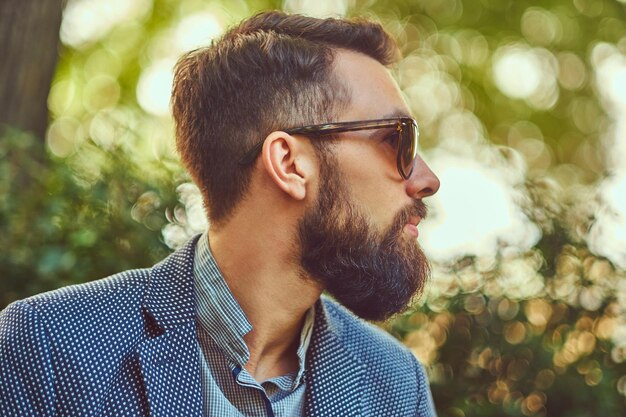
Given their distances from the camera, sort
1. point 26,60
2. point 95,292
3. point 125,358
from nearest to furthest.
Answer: point 125,358
point 95,292
point 26,60

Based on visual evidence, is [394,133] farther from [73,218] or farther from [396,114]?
[73,218]

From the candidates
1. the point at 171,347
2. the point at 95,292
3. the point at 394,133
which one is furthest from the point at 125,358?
the point at 394,133

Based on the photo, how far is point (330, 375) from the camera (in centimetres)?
283

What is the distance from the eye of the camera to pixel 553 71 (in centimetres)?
1555

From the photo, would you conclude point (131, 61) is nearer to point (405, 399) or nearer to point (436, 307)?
point (436, 307)

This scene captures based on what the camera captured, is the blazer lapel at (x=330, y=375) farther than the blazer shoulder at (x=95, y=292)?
Yes

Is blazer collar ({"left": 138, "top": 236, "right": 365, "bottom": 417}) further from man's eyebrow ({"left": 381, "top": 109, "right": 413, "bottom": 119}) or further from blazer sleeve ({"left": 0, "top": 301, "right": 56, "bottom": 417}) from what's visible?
man's eyebrow ({"left": 381, "top": 109, "right": 413, "bottom": 119})

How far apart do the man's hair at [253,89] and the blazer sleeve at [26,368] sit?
0.77 m

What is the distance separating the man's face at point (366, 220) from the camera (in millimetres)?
2764

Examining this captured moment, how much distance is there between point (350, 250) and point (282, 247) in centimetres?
23

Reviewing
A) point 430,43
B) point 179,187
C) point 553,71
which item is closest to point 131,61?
point 430,43

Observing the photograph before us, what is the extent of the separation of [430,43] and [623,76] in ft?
11.3

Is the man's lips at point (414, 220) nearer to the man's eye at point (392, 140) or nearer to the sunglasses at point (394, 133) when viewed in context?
the sunglasses at point (394, 133)

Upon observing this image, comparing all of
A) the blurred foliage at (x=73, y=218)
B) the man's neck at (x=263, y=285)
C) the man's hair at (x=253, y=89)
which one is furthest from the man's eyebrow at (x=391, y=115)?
the blurred foliage at (x=73, y=218)
